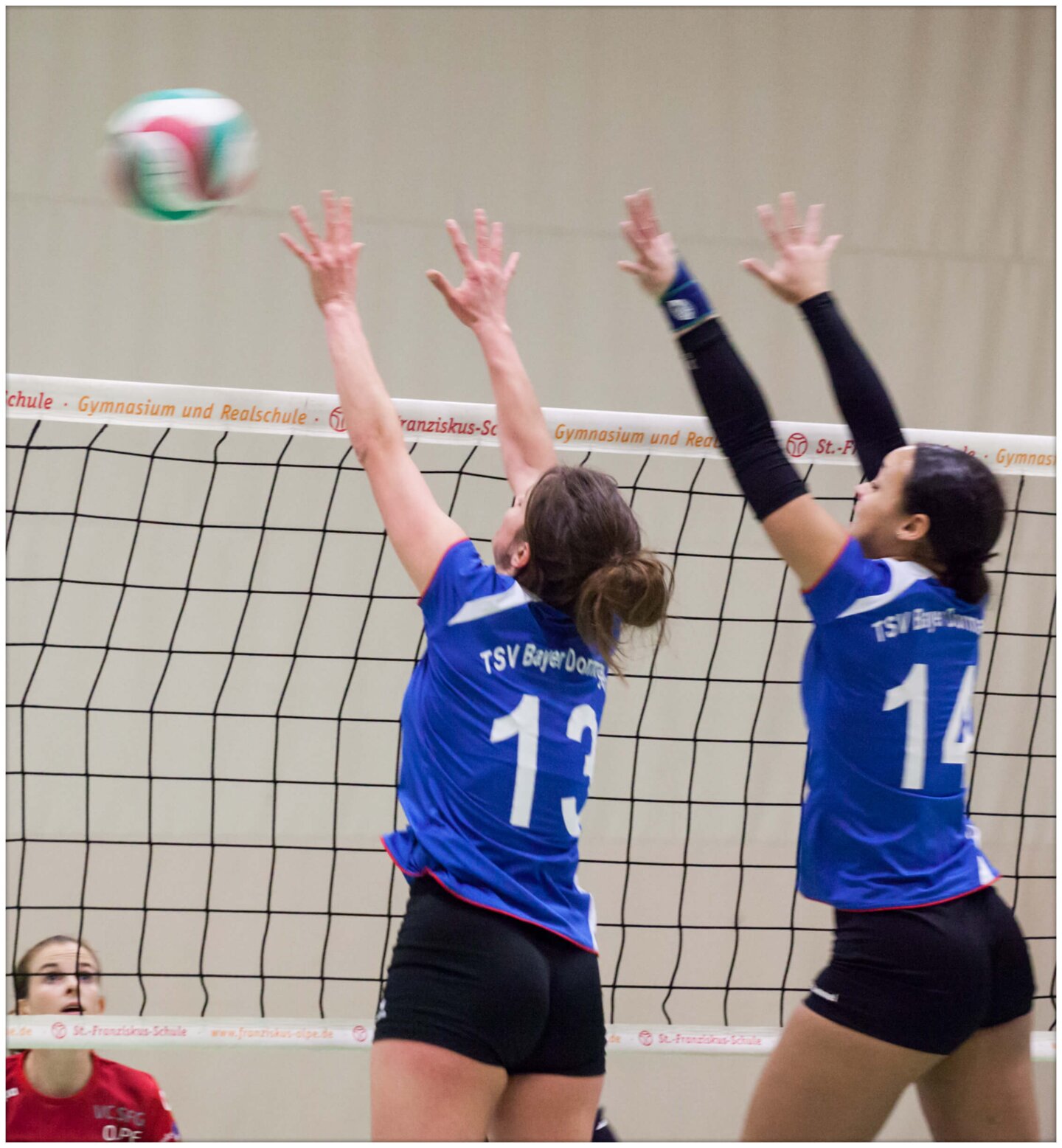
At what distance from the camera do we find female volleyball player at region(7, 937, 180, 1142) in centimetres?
382

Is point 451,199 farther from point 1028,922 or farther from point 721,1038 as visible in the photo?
point 1028,922

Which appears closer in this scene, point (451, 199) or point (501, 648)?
point (501, 648)

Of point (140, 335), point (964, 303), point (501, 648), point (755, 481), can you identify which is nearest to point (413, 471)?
point (501, 648)

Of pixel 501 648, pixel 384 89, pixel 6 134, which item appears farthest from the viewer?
pixel 384 89

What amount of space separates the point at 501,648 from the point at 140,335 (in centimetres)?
404

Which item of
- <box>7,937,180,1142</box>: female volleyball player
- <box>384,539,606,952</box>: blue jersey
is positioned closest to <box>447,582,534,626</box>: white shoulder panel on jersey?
<box>384,539,606,952</box>: blue jersey

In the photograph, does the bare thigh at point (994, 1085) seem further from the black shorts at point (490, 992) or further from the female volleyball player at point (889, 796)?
the black shorts at point (490, 992)

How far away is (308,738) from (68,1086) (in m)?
2.14

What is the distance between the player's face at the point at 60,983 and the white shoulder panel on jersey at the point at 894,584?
263 centimetres

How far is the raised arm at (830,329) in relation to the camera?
2.63 meters

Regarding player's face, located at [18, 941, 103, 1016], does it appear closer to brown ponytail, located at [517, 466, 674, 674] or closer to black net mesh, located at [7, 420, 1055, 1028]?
black net mesh, located at [7, 420, 1055, 1028]

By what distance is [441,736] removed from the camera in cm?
227

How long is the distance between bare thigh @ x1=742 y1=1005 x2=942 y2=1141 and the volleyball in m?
2.28

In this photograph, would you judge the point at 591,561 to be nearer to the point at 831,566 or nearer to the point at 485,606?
the point at 485,606
